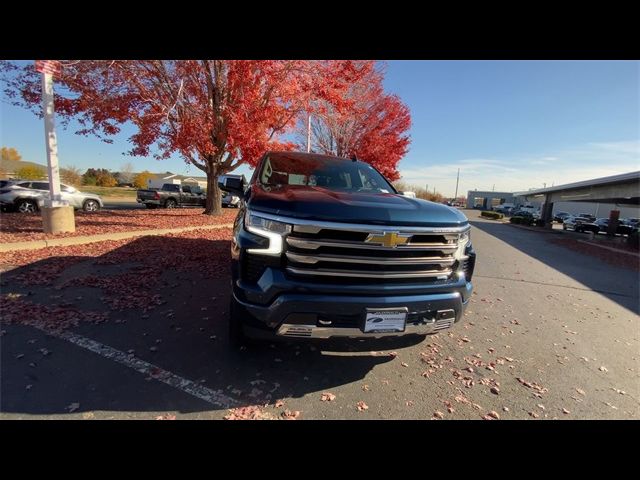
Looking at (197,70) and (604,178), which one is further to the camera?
(604,178)

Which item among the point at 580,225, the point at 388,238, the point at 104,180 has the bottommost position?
the point at 580,225

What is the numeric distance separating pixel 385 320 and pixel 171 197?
24.7 m

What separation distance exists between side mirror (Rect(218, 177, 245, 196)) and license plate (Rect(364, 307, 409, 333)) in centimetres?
219

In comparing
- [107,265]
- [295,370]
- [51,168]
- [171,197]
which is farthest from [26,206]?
[295,370]

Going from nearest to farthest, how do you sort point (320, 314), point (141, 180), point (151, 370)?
1. point (320, 314)
2. point (151, 370)
3. point (141, 180)

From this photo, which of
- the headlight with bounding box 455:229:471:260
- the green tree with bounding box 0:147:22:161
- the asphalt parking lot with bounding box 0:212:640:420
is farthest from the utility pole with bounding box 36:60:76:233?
the green tree with bounding box 0:147:22:161

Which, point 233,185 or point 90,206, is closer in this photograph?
point 233,185

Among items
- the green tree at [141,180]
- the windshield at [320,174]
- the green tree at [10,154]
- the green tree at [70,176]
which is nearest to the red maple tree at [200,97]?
the windshield at [320,174]

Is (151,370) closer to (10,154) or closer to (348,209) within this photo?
(348,209)

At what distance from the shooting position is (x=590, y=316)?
5117 mm

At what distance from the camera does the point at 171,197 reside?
2389cm

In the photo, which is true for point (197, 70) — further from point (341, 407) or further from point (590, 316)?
point (590, 316)
